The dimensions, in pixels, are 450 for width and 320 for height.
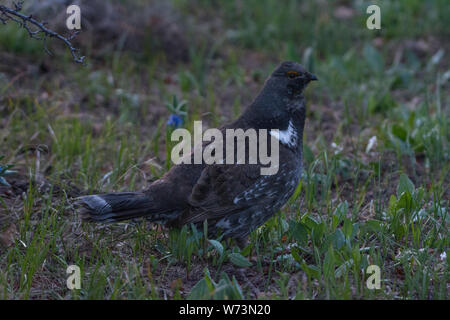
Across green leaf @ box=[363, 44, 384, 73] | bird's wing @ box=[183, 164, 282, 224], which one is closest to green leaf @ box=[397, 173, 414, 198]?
bird's wing @ box=[183, 164, 282, 224]

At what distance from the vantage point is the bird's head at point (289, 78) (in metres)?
4.88

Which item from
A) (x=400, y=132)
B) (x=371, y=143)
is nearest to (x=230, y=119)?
(x=371, y=143)

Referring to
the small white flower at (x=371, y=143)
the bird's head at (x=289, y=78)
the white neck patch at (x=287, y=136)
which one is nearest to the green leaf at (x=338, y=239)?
the white neck patch at (x=287, y=136)

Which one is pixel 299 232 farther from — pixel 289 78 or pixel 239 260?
pixel 289 78

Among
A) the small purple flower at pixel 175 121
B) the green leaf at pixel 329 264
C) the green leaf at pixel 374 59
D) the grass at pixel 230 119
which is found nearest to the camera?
the green leaf at pixel 329 264

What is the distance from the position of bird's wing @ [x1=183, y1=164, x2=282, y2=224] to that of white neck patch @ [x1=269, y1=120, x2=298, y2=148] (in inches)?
14.2

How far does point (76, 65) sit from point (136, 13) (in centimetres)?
133

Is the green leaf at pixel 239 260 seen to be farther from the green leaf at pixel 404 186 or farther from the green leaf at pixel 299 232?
the green leaf at pixel 404 186

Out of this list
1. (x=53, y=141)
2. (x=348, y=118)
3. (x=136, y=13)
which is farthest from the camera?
(x=136, y=13)

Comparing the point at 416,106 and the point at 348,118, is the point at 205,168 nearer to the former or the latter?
the point at 348,118

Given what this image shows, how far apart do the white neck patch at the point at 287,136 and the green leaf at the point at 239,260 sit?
3.37 feet

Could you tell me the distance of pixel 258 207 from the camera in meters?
4.43

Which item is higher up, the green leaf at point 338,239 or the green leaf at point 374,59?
the green leaf at point 374,59
